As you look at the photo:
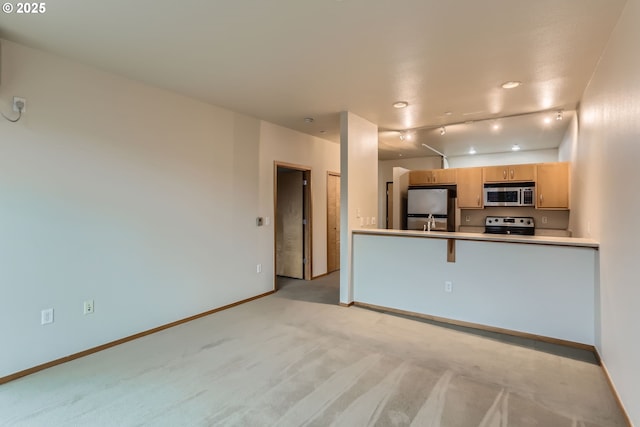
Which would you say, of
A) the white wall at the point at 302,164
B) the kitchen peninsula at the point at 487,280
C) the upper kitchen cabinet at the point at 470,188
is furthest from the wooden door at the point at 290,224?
the upper kitchen cabinet at the point at 470,188

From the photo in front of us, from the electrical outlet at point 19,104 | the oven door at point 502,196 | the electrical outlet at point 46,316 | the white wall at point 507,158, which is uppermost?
the white wall at point 507,158

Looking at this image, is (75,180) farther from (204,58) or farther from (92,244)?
(204,58)

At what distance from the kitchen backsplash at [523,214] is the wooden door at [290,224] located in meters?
3.25

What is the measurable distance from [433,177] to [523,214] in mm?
1742

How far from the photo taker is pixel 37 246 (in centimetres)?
252

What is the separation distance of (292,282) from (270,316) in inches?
68.9

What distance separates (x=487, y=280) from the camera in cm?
338

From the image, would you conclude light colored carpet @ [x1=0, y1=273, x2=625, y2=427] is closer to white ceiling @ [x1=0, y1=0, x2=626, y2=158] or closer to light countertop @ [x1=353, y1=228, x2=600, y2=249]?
light countertop @ [x1=353, y1=228, x2=600, y2=249]

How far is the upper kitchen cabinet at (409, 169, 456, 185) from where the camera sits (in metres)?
6.12

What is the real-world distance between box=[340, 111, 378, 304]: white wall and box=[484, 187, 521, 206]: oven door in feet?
8.38

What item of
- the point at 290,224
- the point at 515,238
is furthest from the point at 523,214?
the point at 290,224

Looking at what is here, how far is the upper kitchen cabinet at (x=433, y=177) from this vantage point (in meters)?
6.12

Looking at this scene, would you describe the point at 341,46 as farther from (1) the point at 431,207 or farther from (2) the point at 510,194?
(2) the point at 510,194

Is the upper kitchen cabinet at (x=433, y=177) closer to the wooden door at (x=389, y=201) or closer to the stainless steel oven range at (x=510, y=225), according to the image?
the stainless steel oven range at (x=510, y=225)
